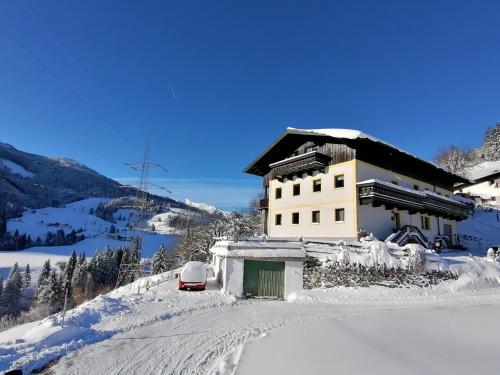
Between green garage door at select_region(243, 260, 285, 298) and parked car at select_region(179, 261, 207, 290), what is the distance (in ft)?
9.30

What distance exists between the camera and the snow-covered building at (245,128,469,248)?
25.8m

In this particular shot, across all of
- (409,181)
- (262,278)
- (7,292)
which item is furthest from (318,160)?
(7,292)

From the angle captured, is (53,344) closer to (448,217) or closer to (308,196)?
(308,196)

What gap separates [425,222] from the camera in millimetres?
31844

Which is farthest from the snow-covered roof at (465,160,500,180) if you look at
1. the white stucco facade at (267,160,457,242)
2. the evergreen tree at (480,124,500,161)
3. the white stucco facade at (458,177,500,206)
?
the white stucco facade at (267,160,457,242)

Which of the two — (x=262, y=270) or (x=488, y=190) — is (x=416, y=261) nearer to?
(x=262, y=270)

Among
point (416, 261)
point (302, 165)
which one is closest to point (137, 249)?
point (302, 165)

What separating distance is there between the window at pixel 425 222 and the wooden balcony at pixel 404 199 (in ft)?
2.66

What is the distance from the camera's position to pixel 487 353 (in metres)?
8.86

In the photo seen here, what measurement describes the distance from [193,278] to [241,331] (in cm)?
924

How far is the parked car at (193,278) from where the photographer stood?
20531 millimetres

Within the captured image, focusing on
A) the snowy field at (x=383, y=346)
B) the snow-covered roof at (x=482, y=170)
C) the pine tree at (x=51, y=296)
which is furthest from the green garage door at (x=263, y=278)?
the pine tree at (x=51, y=296)

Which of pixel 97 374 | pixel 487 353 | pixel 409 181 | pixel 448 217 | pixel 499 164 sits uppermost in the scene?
pixel 499 164

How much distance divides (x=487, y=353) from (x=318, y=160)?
20.5 m
